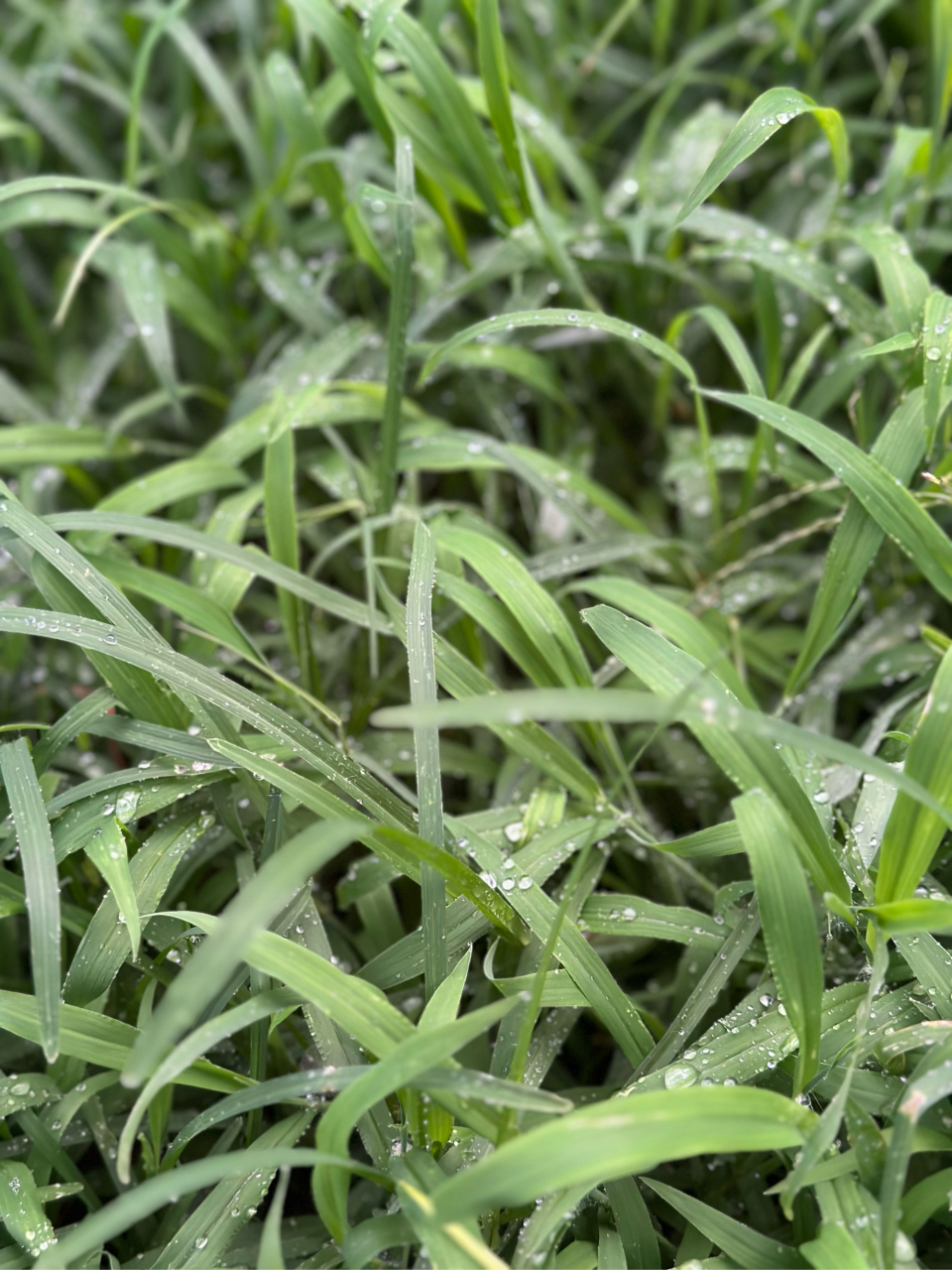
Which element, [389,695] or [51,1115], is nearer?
[51,1115]

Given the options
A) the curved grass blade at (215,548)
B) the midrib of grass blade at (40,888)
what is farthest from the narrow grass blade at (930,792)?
the midrib of grass blade at (40,888)

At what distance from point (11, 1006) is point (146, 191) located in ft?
4.15

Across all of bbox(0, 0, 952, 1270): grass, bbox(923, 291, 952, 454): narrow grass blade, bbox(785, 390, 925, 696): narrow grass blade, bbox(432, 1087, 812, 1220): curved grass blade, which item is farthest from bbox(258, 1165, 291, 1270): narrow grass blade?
bbox(923, 291, 952, 454): narrow grass blade

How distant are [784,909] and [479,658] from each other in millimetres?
431

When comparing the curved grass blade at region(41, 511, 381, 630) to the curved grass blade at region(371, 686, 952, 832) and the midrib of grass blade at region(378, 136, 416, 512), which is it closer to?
the midrib of grass blade at region(378, 136, 416, 512)

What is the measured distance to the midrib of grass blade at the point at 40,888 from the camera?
653 millimetres

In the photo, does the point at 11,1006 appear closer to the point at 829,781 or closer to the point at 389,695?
the point at 389,695

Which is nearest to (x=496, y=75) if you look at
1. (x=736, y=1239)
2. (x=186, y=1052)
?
(x=186, y=1052)

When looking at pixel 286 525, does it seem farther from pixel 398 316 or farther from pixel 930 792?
pixel 930 792

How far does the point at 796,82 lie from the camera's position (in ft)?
4.64

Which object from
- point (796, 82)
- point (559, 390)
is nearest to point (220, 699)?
point (559, 390)

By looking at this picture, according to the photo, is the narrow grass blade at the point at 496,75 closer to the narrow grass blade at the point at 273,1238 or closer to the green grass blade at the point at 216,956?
the green grass blade at the point at 216,956

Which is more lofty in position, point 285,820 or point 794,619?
point 285,820

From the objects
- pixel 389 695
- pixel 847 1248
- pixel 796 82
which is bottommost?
pixel 847 1248
